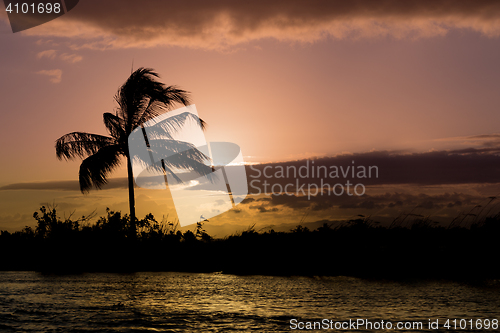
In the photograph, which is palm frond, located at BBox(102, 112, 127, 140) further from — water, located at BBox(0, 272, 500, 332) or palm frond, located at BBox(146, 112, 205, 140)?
water, located at BBox(0, 272, 500, 332)

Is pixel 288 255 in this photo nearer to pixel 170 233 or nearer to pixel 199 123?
pixel 170 233

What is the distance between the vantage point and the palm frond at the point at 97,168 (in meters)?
17.7

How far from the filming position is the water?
277 inches

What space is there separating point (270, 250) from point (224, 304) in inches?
296

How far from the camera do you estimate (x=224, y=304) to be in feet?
28.1

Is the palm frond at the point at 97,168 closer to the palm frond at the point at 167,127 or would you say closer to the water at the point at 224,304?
the palm frond at the point at 167,127

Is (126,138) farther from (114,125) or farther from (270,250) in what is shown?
(270,250)

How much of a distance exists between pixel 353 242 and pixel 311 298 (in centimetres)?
666

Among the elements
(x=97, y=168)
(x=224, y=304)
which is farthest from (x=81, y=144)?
(x=224, y=304)

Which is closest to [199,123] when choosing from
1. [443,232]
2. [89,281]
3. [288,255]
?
[288,255]

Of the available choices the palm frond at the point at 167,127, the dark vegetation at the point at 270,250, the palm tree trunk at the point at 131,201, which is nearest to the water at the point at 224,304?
the dark vegetation at the point at 270,250

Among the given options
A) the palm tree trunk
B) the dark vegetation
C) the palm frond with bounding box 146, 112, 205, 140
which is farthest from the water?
the palm frond with bounding box 146, 112, 205, 140

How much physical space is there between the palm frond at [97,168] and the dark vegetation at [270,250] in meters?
2.14

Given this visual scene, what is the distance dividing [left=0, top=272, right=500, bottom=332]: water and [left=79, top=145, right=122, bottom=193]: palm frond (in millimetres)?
5735
